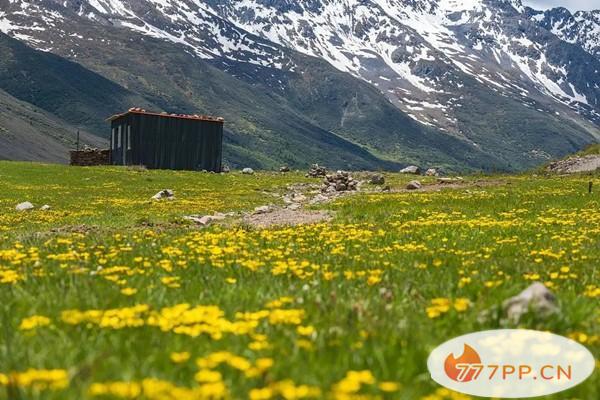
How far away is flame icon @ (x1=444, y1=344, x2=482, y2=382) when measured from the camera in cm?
436

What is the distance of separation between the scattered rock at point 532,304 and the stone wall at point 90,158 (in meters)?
97.5

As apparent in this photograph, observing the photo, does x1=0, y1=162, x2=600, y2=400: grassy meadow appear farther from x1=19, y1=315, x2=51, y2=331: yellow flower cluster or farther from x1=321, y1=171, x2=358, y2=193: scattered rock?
x1=321, y1=171, x2=358, y2=193: scattered rock

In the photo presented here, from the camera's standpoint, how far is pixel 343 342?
4789 mm

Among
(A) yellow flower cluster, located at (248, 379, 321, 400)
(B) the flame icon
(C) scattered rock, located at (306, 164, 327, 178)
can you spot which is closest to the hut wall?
(C) scattered rock, located at (306, 164, 327, 178)

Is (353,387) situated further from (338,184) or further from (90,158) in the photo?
(90,158)

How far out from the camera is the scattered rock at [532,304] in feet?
18.1

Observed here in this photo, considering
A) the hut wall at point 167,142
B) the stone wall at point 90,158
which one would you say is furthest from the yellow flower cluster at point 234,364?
the stone wall at point 90,158

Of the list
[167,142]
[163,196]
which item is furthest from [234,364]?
[167,142]

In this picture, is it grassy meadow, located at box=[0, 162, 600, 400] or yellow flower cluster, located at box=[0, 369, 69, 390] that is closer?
yellow flower cluster, located at box=[0, 369, 69, 390]

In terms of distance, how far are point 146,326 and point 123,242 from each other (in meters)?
7.56

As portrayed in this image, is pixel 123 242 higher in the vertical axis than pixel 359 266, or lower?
lower

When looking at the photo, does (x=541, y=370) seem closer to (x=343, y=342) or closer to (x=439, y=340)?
(x=439, y=340)

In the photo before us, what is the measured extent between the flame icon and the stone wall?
9815 cm

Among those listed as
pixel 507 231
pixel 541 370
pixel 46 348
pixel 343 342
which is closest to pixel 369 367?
pixel 343 342
